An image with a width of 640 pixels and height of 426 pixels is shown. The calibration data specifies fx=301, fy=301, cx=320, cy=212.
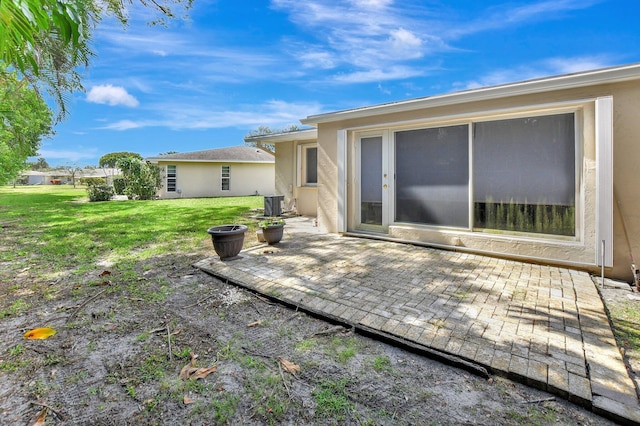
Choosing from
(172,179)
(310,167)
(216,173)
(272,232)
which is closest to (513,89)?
(272,232)

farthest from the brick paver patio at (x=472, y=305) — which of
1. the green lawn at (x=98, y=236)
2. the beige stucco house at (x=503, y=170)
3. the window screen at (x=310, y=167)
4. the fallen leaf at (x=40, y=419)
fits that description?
the window screen at (x=310, y=167)

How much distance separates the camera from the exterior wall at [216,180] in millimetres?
19703

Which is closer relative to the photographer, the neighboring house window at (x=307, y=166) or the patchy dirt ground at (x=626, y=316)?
the patchy dirt ground at (x=626, y=316)

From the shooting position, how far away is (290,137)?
10508mm

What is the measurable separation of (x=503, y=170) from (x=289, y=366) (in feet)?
15.7

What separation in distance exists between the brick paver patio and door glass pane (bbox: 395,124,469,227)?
78 centimetres

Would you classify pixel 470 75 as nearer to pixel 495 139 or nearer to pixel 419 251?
pixel 495 139

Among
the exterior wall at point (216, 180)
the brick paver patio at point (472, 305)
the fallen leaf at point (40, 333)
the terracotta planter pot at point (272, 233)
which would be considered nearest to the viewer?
the brick paver patio at point (472, 305)

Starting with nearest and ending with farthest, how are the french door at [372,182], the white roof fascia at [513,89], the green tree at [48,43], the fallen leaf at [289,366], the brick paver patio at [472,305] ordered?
the green tree at [48,43]
the brick paver patio at [472,305]
the fallen leaf at [289,366]
the white roof fascia at [513,89]
the french door at [372,182]

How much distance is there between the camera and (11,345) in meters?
2.75

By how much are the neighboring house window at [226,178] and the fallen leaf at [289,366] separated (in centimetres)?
2014

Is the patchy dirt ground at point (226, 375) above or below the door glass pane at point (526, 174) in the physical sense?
below

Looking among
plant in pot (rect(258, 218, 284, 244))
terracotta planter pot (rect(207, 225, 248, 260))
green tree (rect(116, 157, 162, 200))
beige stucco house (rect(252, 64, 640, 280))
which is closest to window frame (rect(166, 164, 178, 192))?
green tree (rect(116, 157, 162, 200))

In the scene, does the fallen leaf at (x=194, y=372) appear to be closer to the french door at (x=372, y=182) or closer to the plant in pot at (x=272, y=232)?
the plant in pot at (x=272, y=232)
